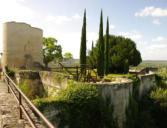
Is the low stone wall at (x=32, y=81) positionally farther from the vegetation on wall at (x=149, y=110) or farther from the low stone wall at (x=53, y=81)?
the vegetation on wall at (x=149, y=110)

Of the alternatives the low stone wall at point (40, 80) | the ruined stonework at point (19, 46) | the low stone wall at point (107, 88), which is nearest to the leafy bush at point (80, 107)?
the low stone wall at point (107, 88)

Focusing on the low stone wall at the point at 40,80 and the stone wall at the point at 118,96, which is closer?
the stone wall at the point at 118,96

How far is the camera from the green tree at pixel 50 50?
91.6ft

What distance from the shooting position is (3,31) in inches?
576

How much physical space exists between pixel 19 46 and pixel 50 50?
13.4 m

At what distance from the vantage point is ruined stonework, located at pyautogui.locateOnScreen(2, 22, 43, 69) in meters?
14.3

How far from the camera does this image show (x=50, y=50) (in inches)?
1105

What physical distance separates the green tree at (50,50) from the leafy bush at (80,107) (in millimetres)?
22493

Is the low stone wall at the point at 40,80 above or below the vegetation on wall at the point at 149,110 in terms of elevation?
above

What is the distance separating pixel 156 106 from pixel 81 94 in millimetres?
8403

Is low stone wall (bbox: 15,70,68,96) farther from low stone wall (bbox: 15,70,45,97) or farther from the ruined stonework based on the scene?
the ruined stonework

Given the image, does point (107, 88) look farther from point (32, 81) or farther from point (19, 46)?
point (19, 46)

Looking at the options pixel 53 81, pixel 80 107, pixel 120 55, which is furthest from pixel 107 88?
pixel 120 55

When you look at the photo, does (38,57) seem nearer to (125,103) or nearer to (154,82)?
(125,103)
